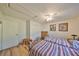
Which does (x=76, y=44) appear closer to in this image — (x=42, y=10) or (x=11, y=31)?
(x=42, y=10)

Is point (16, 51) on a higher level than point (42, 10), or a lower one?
lower

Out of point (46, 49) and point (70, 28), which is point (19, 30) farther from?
point (70, 28)

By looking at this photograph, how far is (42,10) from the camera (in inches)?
63.3

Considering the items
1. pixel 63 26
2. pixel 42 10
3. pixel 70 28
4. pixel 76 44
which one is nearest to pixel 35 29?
pixel 42 10

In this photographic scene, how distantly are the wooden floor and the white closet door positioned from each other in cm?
6

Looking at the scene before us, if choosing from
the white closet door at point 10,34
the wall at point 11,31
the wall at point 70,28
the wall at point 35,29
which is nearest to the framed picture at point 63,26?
the wall at point 70,28

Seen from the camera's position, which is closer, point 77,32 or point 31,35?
point 77,32

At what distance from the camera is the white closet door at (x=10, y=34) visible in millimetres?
1583

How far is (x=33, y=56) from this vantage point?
5.26ft

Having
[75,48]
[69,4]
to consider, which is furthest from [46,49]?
[69,4]

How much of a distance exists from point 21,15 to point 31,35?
35 cm

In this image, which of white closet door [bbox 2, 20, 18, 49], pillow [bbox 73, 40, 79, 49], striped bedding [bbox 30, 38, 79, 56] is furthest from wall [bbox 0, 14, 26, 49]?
pillow [bbox 73, 40, 79, 49]

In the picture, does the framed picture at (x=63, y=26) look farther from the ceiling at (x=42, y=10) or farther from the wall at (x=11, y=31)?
the wall at (x=11, y=31)

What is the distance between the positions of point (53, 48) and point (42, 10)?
594 mm
